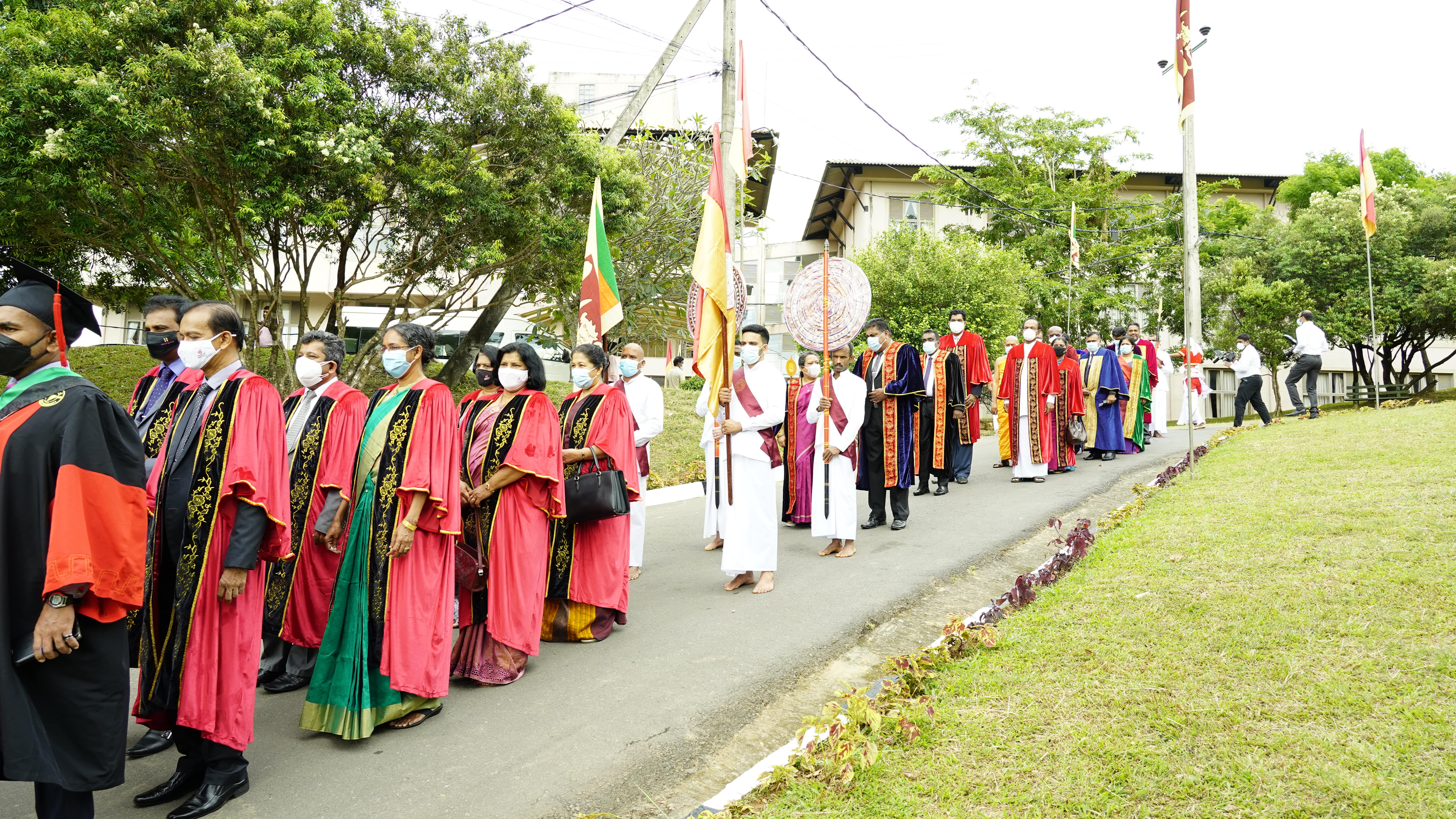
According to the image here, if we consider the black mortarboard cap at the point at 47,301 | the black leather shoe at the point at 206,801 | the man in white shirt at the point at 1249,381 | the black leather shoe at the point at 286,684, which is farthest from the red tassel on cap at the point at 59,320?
the man in white shirt at the point at 1249,381

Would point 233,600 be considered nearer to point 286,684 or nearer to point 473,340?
point 286,684

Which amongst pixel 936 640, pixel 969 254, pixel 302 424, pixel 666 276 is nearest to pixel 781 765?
pixel 936 640

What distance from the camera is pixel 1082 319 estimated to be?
83.0ft

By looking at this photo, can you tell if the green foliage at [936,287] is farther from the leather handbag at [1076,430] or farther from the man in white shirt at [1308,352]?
the leather handbag at [1076,430]

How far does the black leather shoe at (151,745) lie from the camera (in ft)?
12.9

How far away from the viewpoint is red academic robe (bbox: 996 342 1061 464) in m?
11.8

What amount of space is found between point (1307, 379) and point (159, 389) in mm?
15682

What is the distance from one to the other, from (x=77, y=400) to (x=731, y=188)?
29.4ft

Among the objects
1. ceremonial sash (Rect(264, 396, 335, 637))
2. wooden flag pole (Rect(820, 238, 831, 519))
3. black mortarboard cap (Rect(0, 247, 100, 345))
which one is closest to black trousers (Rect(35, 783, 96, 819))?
black mortarboard cap (Rect(0, 247, 100, 345))

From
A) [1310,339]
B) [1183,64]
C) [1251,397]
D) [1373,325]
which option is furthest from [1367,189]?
[1183,64]

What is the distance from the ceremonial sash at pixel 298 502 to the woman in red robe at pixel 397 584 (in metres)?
0.62

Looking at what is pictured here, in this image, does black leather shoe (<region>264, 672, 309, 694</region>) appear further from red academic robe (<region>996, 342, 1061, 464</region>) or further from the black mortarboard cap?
red academic robe (<region>996, 342, 1061, 464</region>)

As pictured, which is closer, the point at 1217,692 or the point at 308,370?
the point at 1217,692

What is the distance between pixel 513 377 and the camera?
197 inches
